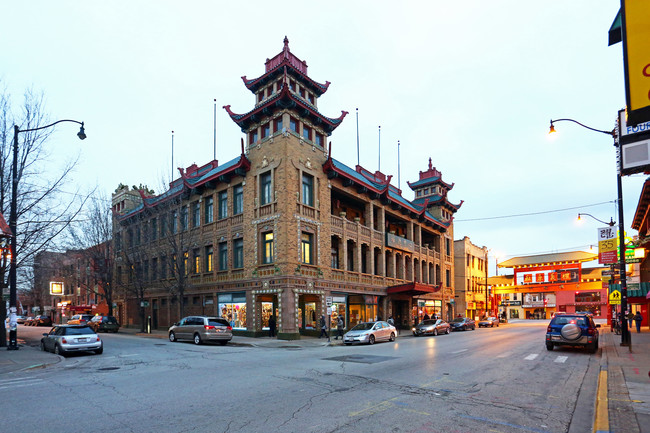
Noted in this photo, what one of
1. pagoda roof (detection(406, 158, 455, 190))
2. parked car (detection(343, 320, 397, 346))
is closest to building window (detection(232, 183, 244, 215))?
parked car (detection(343, 320, 397, 346))

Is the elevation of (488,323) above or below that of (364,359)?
below

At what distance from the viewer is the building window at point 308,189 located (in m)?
31.6

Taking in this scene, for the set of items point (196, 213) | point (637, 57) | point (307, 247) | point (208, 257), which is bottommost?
point (208, 257)

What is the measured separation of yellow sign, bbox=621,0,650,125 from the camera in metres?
5.57

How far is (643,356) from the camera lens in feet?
55.0

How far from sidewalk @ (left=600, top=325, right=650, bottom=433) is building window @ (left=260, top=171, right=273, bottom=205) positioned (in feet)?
70.7

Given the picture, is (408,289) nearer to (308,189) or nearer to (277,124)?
(308,189)

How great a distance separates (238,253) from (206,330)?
952 centimetres

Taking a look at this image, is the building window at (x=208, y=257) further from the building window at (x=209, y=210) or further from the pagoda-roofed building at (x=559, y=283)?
the pagoda-roofed building at (x=559, y=283)

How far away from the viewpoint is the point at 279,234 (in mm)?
29484

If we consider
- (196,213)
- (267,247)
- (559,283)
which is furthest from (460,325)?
(559,283)

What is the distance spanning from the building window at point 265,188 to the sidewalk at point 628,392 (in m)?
21.5

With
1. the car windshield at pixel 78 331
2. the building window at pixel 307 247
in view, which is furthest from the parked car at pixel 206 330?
the building window at pixel 307 247

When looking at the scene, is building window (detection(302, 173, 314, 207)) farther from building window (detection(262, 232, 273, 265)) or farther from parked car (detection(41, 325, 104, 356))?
parked car (detection(41, 325, 104, 356))
